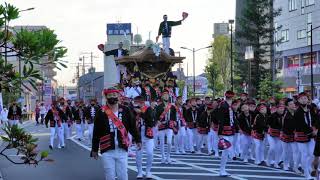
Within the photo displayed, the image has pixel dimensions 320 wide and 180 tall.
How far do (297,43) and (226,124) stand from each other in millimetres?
51367

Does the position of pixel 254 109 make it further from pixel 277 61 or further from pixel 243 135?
pixel 277 61

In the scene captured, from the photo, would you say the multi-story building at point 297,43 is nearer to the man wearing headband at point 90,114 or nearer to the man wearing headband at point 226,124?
the man wearing headband at point 90,114

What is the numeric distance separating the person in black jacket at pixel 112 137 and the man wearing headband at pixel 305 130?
16.6ft

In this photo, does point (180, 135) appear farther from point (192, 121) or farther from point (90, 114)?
point (90, 114)

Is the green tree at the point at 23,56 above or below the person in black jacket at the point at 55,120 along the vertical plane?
above

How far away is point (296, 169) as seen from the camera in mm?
14461

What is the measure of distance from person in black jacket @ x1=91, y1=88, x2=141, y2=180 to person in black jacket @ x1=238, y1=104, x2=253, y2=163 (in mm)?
8684

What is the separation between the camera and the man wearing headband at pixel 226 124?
538 inches

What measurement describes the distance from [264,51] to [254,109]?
125 feet

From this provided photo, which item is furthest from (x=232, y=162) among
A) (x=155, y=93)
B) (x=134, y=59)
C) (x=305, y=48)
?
(x=305, y=48)

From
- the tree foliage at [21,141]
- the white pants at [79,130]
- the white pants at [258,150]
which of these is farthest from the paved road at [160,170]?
the white pants at [79,130]

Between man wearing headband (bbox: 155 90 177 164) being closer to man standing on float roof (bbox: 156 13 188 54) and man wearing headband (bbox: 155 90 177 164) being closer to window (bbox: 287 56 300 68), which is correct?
man standing on float roof (bbox: 156 13 188 54)

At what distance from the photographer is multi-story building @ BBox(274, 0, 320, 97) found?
58.7m

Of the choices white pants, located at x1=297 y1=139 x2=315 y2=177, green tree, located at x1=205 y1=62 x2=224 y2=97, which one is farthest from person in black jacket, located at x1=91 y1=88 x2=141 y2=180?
green tree, located at x1=205 y1=62 x2=224 y2=97
